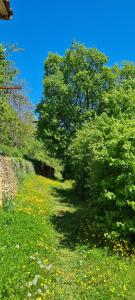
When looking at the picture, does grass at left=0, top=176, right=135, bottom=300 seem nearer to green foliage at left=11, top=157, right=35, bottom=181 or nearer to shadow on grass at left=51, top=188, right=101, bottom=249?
shadow on grass at left=51, top=188, right=101, bottom=249

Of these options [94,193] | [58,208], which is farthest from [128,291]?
[58,208]

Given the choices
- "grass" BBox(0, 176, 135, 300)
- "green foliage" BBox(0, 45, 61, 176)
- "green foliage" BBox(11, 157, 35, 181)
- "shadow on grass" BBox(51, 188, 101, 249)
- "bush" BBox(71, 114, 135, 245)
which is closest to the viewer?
"grass" BBox(0, 176, 135, 300)

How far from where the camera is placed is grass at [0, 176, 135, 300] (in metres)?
11.8

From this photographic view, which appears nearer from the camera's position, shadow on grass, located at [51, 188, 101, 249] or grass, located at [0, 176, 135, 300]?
grass, located at [0, 176, 135, 300]

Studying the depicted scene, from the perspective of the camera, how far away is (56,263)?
15.4 metres

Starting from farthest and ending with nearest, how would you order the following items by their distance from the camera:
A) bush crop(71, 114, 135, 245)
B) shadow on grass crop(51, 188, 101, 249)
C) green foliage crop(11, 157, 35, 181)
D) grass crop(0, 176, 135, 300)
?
green foliage crop(11, 157, 35, 181), shadow on grass crop(51, 188, 101, 249), bush crop(71, 114, 135, 245), grass crop(0, 176, 135, 300)

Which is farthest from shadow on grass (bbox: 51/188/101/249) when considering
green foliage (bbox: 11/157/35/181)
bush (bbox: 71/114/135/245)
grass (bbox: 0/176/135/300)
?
green foliage (bbox: 11/157/35/181)

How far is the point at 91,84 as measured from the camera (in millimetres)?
50562

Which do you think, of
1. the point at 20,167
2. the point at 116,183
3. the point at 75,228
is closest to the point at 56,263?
the point at 116,183

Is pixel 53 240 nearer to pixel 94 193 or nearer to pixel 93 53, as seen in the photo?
pixel 94 193

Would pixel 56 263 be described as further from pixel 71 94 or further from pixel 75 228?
pixel 71 94

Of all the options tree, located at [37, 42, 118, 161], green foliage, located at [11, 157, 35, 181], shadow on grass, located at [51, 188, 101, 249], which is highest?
tree, located at [37, 42, 118, 161]

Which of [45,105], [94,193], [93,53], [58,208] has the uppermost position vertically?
[93,53]

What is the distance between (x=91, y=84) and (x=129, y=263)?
120ft
